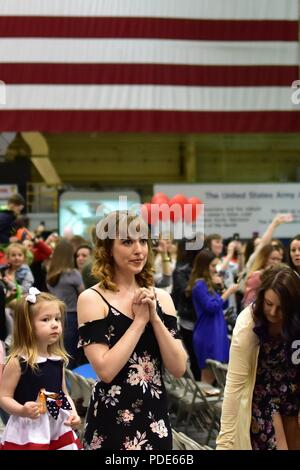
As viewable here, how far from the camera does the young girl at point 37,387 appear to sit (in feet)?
9.35

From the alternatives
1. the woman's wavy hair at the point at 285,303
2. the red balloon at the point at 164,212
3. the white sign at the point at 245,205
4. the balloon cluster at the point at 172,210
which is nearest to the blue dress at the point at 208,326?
the balloon cluster at the point at 172,210

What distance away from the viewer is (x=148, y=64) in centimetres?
881

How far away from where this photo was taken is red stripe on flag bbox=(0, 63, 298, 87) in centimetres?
866

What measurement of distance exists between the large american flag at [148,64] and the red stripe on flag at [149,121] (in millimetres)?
11

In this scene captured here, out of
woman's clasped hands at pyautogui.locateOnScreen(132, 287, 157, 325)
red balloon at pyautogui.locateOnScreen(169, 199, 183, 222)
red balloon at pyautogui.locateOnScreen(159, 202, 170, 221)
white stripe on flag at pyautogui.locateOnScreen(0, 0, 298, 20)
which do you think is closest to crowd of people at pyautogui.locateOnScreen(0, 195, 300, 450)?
woman's clasped hands at pyautogui.locateOnScreen(132, 287, 157, 325)

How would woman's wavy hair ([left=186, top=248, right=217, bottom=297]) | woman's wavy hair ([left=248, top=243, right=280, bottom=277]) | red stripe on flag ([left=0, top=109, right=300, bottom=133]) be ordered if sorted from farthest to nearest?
red stripe on flag ([left=0, top=109, right=300, bottom=133]), woman's wavy hair ([left=186, top=248, right=217, bottom=297]), woman's wavy hair ([left=248, top=243, right=280, bottom=277])

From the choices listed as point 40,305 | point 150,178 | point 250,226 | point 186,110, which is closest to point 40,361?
point 40,305

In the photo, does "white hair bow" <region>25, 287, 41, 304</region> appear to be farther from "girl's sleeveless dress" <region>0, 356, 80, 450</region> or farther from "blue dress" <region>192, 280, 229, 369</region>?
"blue dress" <region>192, 280, 229, 369</region>

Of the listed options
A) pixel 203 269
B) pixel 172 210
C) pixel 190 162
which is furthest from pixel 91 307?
pixel 190 162

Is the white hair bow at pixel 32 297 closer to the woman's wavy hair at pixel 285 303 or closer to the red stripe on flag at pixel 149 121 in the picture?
the woman's wavy hair at pixel 285 303

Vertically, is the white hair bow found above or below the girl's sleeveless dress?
above

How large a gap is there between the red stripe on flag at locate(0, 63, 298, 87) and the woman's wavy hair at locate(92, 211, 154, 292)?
20.9 feet

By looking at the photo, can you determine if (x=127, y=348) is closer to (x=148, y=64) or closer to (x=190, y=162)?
(x=148, y=64)

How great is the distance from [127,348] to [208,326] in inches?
156
